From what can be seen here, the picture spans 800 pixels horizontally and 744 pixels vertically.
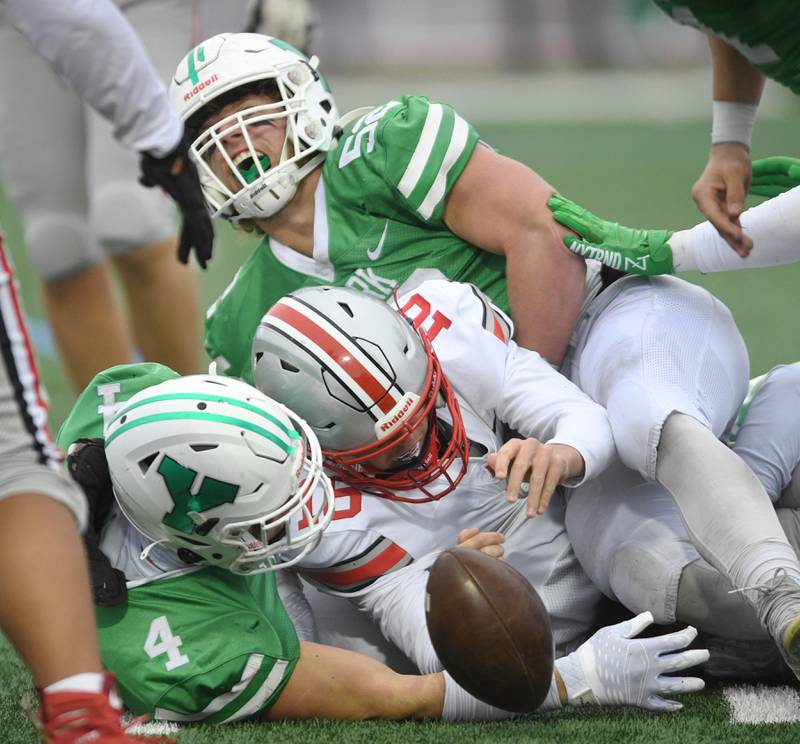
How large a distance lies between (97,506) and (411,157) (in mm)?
1047

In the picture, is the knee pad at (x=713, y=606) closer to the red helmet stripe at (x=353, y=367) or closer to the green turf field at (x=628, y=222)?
the green turf field at (x=628, y=222)

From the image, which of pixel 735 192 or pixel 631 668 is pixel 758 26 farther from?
pixel 631 668

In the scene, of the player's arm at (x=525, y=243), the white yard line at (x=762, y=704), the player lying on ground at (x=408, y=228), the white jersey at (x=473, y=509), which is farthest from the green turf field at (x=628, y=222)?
the player's arm at (x=525, y=243)

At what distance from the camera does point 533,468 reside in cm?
228

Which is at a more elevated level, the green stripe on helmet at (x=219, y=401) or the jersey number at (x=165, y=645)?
the green stripe on helmet at (x=219, y=401)

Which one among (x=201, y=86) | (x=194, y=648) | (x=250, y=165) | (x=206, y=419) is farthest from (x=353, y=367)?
(x=201, y=86)

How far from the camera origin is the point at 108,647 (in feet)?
7.20

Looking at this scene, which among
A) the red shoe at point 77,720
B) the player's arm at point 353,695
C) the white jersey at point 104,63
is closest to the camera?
the red shoe at point 77,720

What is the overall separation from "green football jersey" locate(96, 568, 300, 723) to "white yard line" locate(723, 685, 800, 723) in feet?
2.37

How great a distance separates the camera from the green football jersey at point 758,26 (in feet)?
6.66

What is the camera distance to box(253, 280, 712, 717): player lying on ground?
7.73ft

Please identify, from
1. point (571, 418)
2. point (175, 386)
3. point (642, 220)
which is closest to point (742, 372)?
point (571, 418)

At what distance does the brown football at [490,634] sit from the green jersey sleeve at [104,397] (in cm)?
74

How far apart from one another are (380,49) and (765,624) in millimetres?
14815
